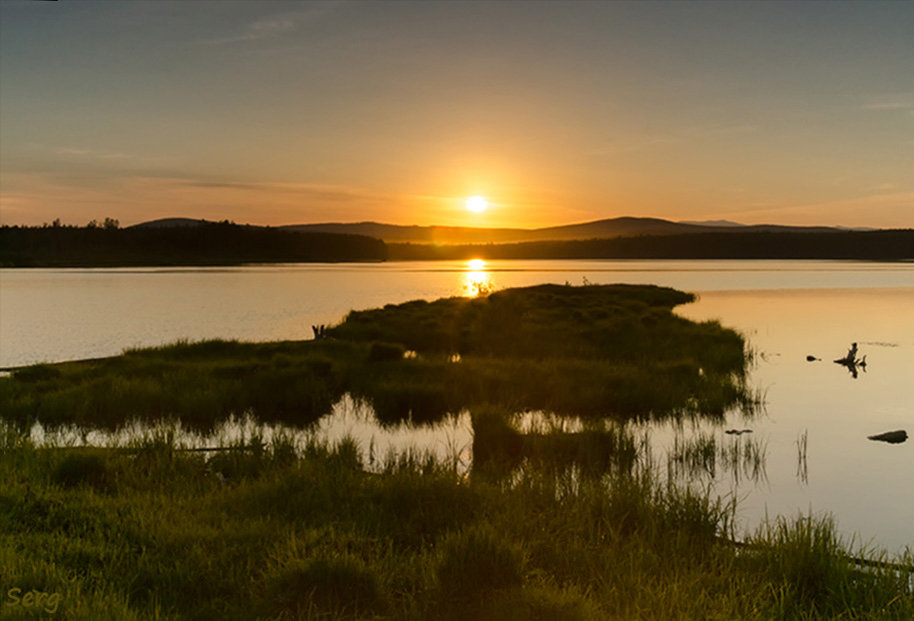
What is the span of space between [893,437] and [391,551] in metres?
16.7

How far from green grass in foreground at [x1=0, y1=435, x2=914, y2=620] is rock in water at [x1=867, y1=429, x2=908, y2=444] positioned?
9.43 m

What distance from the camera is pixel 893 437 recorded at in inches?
773

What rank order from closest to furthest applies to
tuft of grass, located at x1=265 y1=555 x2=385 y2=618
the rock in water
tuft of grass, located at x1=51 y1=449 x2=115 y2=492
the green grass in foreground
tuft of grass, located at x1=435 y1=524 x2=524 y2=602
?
tuft of grass, located at x1=265 y1=555 x2=385 y2=618 < the green grass in foreground < tuft of grass, located at x1=435 y1=524 x2=524 y2=602 < tuft of grass, located at x1=51 y1=449 x2=115 y2=492 < the rock in water

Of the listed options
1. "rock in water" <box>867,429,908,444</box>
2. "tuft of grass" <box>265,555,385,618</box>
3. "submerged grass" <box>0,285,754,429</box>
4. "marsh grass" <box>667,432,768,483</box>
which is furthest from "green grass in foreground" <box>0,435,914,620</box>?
"rock in water" <box>867,429,908,444</box>

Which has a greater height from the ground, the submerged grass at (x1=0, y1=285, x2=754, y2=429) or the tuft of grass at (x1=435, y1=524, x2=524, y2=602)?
the tuft of grass at (x1=435, y1=524, x2=524, y2=602)

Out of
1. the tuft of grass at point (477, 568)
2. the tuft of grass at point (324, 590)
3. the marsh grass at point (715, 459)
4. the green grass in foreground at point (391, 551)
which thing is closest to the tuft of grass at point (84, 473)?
the green grass in foreground at point (391, 551)

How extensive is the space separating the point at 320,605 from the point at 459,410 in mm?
14535

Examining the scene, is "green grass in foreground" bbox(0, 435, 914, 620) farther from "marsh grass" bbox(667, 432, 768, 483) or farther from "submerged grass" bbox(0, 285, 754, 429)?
"submerged grass" bbox(0, 285, 754, 429)

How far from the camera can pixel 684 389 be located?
23.9m

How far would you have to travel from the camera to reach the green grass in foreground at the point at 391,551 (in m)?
7.57

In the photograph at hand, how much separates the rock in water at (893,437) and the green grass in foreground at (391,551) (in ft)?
30.9

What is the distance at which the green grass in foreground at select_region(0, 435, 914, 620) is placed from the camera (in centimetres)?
757

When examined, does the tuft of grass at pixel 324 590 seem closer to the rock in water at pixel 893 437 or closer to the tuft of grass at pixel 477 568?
the tuft of grass at pixel 477 568

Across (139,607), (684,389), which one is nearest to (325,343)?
(684,389)
